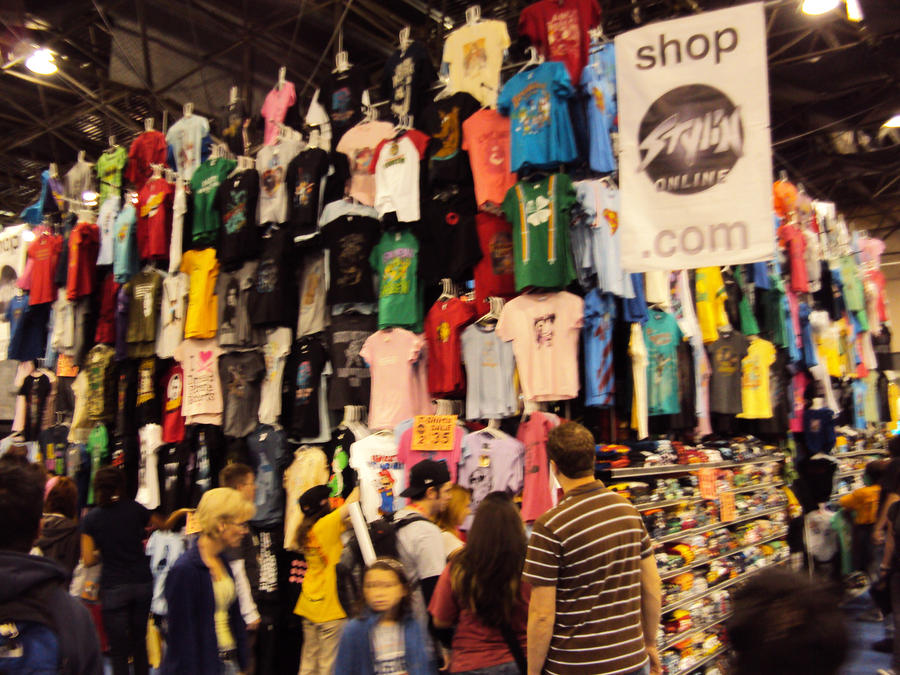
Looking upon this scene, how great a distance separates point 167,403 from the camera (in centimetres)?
697

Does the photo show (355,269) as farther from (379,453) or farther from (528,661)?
(528,661)

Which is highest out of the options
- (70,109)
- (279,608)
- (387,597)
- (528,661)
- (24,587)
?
(70,109)

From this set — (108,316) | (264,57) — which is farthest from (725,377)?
(264,57)

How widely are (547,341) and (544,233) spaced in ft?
2.35

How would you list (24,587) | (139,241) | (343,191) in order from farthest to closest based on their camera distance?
1. (139,241)
2. (343,191)
3. (24,587)

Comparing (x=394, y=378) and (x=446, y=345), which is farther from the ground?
(x=446, y=345)

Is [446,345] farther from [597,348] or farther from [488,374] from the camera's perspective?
[597,348]

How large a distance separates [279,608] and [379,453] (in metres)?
1.52

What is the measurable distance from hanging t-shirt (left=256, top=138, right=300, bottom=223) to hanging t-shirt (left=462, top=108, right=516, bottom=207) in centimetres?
189

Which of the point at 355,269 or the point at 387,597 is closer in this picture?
the point at 387,597

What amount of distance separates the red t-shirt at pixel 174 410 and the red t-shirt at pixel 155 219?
3.94 ft

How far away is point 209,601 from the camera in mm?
3170

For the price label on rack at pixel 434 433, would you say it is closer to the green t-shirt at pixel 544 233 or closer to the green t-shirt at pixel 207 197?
the green t-shirt at pixel 544 233

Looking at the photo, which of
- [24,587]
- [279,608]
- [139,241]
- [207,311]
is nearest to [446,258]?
[207,311]
